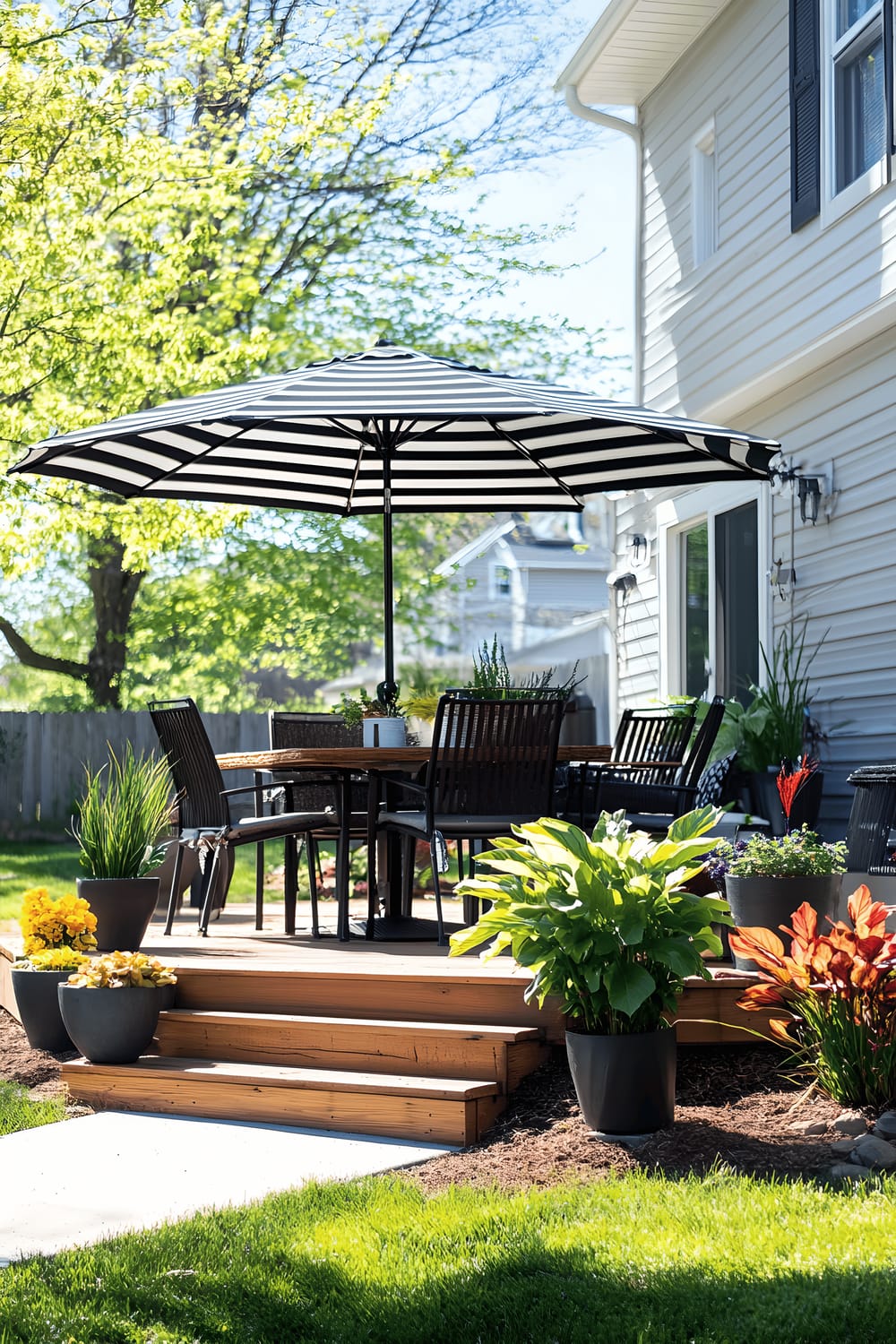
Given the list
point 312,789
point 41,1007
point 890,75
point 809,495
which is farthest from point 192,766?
point 890,75

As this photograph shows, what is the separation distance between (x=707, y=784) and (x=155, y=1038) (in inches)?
131

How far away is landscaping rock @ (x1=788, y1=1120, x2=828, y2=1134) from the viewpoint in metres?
3.44

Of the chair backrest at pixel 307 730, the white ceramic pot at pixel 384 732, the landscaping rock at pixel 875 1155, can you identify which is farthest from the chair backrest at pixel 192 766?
the landscaping rock at pixel 875 1155

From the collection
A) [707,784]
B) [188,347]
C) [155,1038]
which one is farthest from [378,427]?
[188,347]

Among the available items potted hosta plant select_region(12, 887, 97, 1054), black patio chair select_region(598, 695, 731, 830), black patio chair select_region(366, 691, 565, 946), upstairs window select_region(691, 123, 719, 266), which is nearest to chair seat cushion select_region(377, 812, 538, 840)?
black patio chair select_region(366, 691, 565, 946)

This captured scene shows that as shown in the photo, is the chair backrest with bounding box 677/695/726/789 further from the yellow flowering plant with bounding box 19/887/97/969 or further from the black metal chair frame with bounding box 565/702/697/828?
the yellow flowering plant with bounding box 19/887/97/969

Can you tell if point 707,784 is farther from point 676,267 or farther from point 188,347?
point 188,347

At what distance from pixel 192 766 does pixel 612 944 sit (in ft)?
8.54

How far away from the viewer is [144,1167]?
3.51 meters

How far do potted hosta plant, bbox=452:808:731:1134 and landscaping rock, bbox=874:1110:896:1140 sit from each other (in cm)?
52

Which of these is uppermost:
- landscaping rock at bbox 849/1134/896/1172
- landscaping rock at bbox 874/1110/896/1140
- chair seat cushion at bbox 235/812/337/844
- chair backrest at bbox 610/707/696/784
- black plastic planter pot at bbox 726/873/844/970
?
chair backrest at bbox 610/707/696/784

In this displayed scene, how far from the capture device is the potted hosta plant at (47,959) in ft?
15.4

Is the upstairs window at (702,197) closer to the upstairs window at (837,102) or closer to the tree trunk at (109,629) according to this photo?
the upstairs window at (837,102)

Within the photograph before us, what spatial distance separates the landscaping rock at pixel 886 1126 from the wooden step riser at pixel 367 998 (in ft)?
3.32
